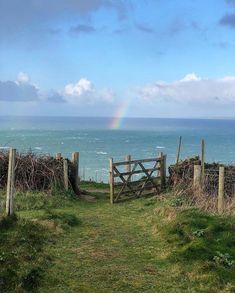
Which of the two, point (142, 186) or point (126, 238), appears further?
point (142, 186)

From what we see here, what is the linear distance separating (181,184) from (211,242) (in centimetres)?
807

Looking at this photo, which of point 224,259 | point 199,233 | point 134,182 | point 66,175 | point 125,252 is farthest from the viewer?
point 134,182

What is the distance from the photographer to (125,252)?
33.0 ft

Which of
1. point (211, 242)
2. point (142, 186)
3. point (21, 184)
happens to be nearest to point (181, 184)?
point (142, 186)

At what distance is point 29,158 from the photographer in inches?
765

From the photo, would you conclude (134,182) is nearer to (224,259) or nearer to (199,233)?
(199,233)

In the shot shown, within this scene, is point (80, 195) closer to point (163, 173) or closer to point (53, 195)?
point (53, 195)

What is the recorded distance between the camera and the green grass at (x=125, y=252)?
8039 millimetres

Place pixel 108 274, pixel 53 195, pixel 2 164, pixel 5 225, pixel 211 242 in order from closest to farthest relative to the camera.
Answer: pixel 108 274 < pixel 211 242 < pixel 5 225 < pixel 53 195 < pixel 2 164

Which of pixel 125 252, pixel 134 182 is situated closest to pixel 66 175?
pixel 134 182

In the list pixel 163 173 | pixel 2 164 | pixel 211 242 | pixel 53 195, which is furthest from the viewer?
pixel 163 173

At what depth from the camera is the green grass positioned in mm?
8039

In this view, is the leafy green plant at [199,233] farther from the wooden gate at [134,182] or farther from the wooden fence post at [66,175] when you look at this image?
the wooden fence post at [66,175]

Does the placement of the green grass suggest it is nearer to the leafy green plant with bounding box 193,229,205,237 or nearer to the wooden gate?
the leafy green plant with bounding box 193,229,205,237
